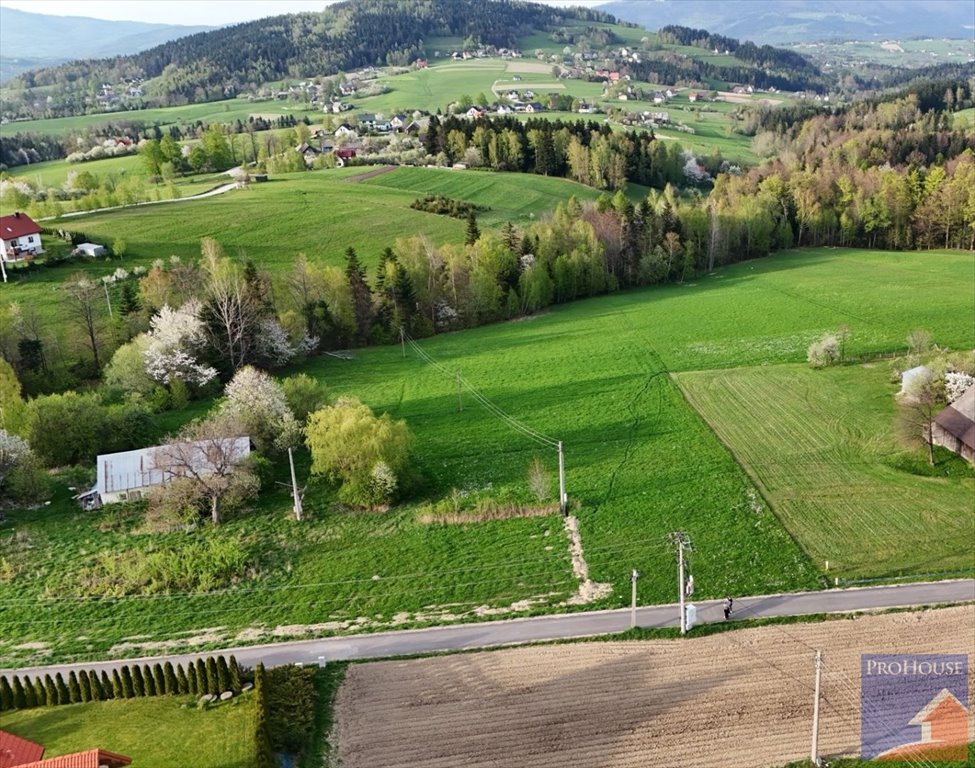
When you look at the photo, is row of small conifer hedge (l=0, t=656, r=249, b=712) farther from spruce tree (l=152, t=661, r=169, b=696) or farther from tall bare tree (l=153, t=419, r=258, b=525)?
tall bare tree (l=153, t=419, r=258, b=525)

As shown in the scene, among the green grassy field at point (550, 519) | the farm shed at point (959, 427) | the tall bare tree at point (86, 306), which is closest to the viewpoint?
the green grassy field at point (550, 519)

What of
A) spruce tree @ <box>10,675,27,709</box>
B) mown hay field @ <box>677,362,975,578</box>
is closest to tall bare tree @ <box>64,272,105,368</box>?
spruce tree @ <box>10,675,27,709</box>

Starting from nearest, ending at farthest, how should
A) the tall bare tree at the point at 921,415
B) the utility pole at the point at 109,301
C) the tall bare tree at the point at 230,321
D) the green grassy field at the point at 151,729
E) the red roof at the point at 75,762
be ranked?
the red roof at the point at 75,762
the green grassy field at the point at 151,729
the tall bare tree at the point at 921,415
the tall bare tree at the point at 230,321
the utility pole at the point at 109,301

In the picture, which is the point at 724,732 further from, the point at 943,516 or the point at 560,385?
the point at 560,385

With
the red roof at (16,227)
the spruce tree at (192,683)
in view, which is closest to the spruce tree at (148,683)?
the spruce tree at (192,683)

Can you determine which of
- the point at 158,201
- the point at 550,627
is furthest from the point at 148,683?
the point at 158,201

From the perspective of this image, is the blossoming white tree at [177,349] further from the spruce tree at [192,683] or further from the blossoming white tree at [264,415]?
the spruce tree at [192,683]

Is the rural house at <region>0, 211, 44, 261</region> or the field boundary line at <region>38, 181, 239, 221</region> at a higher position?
the field boundary line at <region>38, 181, 239, 221</region>
